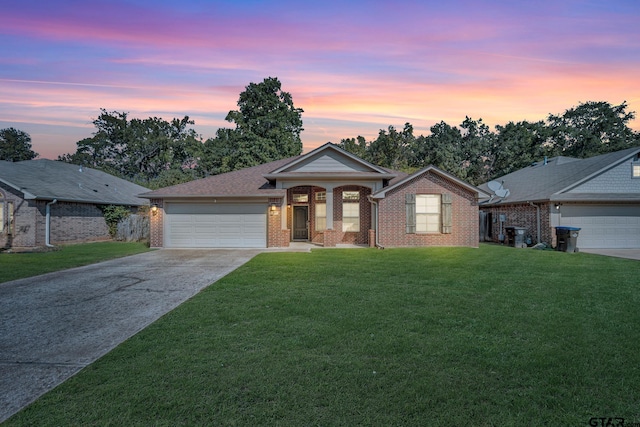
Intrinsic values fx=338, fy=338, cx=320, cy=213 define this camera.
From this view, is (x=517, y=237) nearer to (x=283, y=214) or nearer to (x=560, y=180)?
(x=560, y=180)

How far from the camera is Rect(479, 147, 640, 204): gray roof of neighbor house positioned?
49.3 ft

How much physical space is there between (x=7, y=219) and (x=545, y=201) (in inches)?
969

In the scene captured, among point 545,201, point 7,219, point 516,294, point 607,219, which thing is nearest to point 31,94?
point 7,219

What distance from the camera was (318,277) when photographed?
835cm

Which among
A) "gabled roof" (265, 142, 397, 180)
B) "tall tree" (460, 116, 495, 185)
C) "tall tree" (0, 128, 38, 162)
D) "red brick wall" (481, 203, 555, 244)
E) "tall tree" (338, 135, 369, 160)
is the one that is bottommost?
"red brick wall" (481, 203, 555, 244)

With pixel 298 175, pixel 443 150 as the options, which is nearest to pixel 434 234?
pixel 298 175

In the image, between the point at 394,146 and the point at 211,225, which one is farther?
the point at 394,146

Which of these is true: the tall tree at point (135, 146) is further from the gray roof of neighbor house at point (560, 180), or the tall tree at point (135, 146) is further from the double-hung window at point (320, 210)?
the gray roof of neighbor house at point (560, 180)

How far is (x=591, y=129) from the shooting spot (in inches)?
1497

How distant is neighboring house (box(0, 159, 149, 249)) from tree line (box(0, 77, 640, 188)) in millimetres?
12665

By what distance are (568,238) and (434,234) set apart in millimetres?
5281

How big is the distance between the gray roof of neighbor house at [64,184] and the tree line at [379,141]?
10.2 metres

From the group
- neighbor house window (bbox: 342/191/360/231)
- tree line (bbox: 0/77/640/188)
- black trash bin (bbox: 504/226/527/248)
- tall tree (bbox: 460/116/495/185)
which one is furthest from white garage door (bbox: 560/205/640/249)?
tall tree (bbox: 460/116/495/185)

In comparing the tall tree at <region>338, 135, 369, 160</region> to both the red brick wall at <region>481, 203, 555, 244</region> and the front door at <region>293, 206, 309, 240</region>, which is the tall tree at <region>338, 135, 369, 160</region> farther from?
the front door at <region>293, 206, 309, 240</region>
